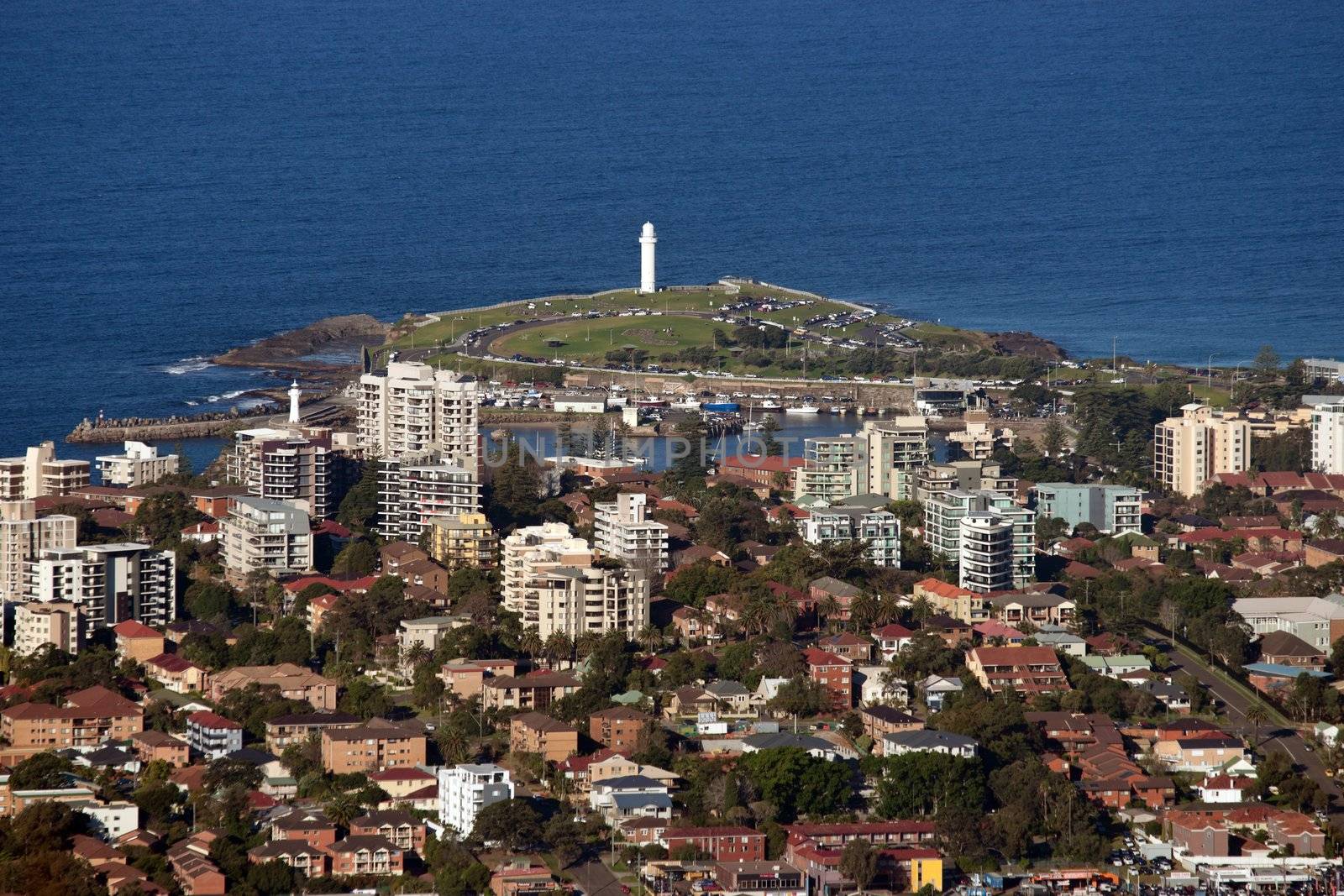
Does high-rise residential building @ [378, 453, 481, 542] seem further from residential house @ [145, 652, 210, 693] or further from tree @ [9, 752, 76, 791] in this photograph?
tree @ [9, 752, 76, 791]

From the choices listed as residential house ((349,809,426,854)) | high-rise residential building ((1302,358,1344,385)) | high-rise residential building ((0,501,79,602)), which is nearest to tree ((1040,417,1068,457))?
high-rise residential building ((1302,358,1344,385))

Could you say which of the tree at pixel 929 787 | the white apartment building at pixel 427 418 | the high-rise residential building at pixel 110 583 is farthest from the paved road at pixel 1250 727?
the white apartment building at pixel 427 418

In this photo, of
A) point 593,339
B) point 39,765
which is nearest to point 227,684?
point 39,765

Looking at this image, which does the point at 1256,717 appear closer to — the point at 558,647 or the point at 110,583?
the point at 558,647

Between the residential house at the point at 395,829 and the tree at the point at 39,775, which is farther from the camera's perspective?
the tree at the point at 39,775

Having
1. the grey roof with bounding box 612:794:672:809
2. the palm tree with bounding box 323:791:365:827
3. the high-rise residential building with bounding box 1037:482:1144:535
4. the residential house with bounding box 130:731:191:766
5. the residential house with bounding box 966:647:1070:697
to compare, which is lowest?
the palm tree with bounding box 323:791:365:827

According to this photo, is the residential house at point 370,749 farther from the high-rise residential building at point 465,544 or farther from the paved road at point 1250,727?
the paved road at point 1250,727

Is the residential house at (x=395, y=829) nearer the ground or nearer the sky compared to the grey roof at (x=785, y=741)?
nearer the ground

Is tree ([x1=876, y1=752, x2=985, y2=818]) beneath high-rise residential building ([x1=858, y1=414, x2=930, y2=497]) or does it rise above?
beneath
